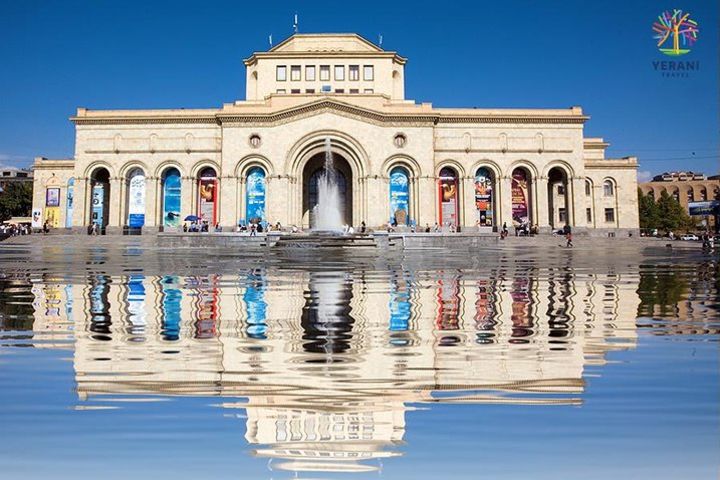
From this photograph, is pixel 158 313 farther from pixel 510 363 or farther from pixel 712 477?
pixel 712 477

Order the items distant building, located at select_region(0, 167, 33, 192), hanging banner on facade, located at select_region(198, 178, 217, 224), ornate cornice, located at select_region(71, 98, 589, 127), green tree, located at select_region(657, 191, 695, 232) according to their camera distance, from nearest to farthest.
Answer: ornate cornice, located at select_region(71, 98, 589, 127) < hanging banner on facade, located at select_region(198, 178, 217, 224) < green tree, located at select_region(657, 191, 695, 232) < distant building, located at select_region(0, 167, 33, 192)

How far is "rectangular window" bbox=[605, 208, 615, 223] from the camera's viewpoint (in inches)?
1770

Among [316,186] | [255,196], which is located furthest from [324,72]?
[255,196]

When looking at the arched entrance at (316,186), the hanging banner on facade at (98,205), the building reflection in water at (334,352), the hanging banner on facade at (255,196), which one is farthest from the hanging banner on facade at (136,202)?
the building reflection in water at (334,352)

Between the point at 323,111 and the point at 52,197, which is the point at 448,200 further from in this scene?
the point at 52,197

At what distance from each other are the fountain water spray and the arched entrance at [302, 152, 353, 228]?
0.75ft

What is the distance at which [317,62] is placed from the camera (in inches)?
1714

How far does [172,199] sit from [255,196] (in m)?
7.10

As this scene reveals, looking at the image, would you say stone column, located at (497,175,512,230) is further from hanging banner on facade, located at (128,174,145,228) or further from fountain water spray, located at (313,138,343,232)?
hanging banner on facade, located at (128,174,145,228)

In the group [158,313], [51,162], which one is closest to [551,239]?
[158,313]

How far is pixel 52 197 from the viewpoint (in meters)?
47.3

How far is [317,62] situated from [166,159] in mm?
14941

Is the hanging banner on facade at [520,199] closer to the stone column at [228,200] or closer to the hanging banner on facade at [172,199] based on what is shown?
the stone column at [228,200]

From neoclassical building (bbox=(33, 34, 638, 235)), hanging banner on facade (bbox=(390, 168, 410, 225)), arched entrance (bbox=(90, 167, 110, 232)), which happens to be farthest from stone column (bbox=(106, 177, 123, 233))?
hanging banner on facade (bbox=(390, 168, 410, 225))
